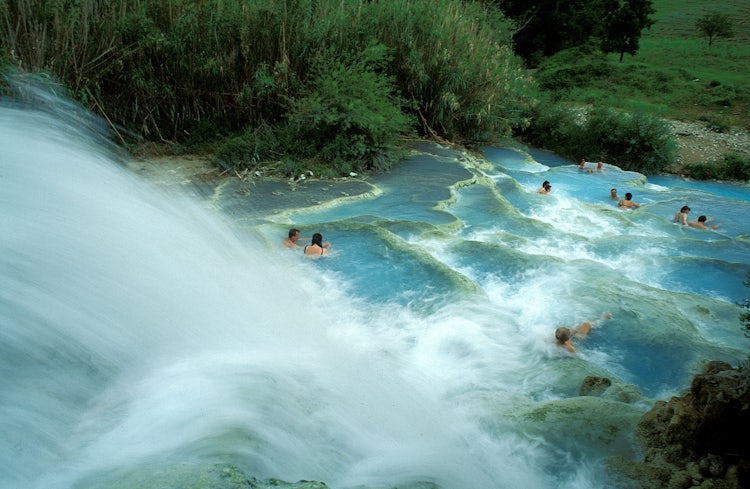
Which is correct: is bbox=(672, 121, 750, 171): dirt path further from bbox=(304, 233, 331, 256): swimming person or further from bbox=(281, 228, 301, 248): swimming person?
bbox=(281, 228, 301, 248): swimming person

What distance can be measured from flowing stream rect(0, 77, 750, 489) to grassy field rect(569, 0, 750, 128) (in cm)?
1398

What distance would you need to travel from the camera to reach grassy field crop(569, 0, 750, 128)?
804 inches

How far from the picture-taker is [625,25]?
26312 mm

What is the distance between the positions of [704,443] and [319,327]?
360 cm

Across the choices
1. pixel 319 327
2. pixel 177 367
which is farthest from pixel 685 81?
pixel 177 367

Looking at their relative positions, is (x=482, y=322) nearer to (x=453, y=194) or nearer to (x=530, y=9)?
(x=453, y=194)

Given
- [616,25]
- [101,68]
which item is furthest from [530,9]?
[101,68]

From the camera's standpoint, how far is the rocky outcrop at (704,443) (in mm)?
2916

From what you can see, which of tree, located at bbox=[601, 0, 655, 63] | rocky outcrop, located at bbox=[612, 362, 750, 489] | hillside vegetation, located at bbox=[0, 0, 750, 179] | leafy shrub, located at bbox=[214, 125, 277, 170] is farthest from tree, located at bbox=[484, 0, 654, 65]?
rocky outcrop, located at bbox=[612, 362, 750, 489]

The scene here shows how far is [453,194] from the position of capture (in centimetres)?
995

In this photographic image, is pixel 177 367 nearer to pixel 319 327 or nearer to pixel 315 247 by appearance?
pixel 319 327

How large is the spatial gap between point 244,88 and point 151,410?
28.8 ft

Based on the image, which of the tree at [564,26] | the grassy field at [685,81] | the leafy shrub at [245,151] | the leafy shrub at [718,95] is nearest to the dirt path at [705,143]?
the grassy field at [685,81]

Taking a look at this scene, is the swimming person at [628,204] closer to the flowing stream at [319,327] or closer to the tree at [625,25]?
the flowing stream at [319,327]
